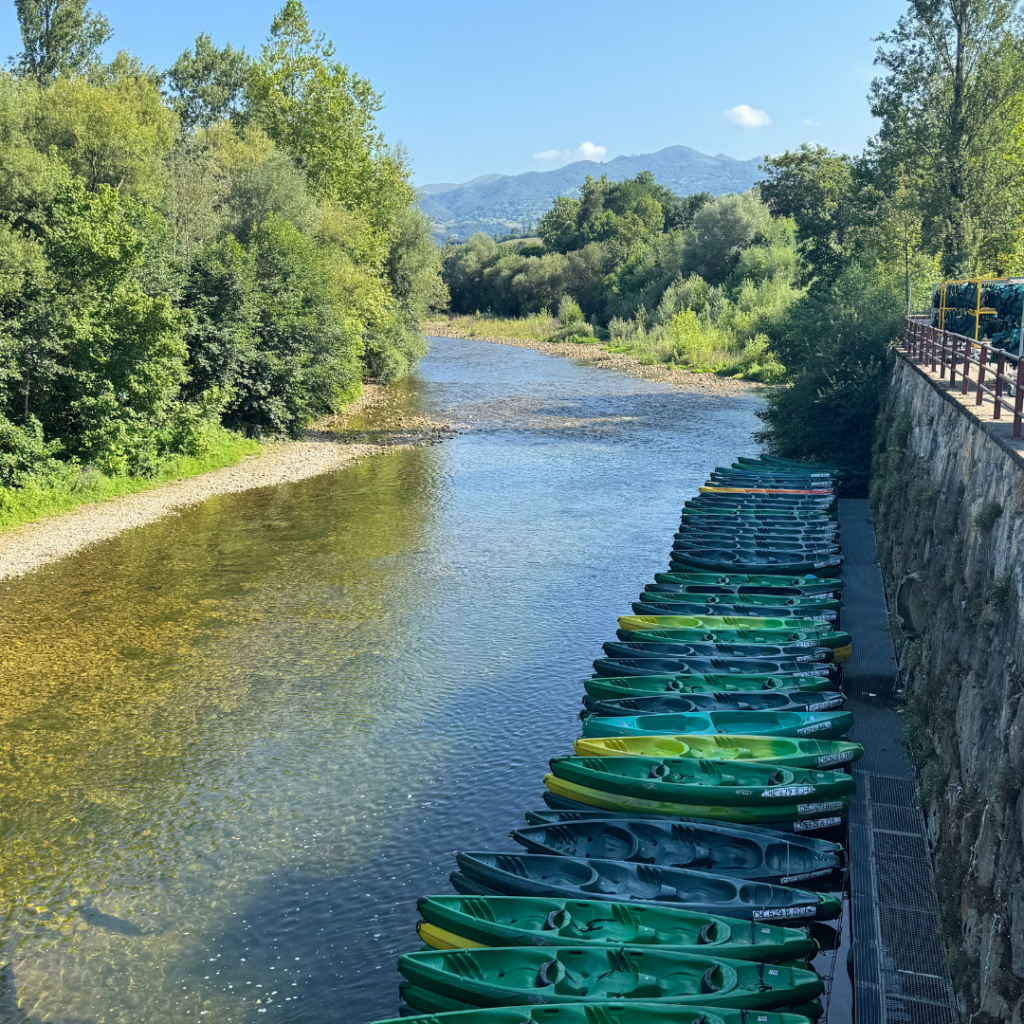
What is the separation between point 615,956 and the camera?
8430 millimetres

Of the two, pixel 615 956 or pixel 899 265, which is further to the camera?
pixel 899 265

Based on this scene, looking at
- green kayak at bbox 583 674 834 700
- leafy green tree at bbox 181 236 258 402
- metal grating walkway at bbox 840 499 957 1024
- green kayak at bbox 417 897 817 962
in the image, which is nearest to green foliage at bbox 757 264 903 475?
metal grating walkway at bbox 840 499 957 1024

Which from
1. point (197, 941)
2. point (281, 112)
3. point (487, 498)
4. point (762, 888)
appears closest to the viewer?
point (762, 888)

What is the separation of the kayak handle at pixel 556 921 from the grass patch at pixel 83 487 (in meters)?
19.7

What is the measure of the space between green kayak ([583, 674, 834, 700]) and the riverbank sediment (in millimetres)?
38112

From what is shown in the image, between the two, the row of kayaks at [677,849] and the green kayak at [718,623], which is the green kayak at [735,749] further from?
the green kayak at [718,623]

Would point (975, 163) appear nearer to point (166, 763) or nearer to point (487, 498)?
point (487, 498)

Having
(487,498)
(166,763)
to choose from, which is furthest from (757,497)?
(166,763)

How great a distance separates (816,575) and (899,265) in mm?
22552

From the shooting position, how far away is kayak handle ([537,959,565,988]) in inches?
324

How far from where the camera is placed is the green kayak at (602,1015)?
769cm

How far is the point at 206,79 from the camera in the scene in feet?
212

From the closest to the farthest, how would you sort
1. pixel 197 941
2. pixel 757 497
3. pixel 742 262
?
1. pixel 197 941
2. pixel 757 497
3. pixel 742 262

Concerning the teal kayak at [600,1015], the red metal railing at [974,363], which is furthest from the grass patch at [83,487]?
the red metal railing at [974,363]
